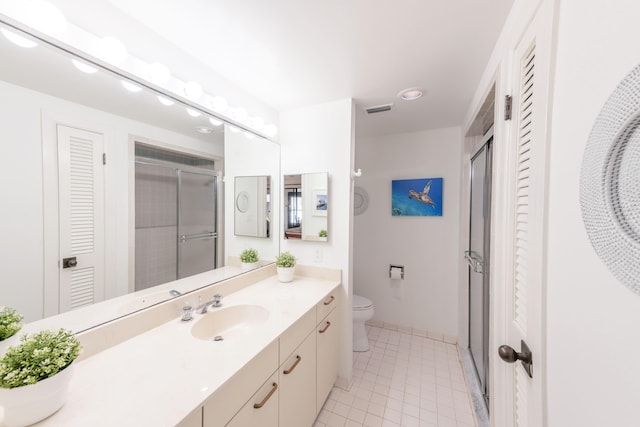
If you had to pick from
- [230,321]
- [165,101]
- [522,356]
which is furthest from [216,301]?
[522,356]

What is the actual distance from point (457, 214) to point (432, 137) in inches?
34.1

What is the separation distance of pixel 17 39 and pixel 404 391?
108 inches

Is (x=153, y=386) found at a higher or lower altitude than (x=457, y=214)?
lower

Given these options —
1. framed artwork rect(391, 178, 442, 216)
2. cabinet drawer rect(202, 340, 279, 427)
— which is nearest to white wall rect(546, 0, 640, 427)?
cabinet drawer rect(202, 340, 279, 427)

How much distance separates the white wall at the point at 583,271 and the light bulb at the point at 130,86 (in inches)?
61.6

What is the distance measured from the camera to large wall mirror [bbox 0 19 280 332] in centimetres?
76

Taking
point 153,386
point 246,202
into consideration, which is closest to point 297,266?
point 246,202

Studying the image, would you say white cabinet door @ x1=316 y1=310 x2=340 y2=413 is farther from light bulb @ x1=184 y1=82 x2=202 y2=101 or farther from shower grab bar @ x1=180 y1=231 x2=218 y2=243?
light bulb @ x1=184 y1=82 x2=202 y2=101

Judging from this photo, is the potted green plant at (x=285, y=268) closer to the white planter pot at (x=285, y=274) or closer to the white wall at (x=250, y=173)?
the white planter pot at (x=285, y=274)

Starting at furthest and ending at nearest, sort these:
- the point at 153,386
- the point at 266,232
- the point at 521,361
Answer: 1. the point at 266,232
2. the point at 521,361
3. the point at 153,386

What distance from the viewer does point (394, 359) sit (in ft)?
7.08

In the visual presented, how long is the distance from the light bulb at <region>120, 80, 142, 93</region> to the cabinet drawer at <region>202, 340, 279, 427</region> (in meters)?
1.29

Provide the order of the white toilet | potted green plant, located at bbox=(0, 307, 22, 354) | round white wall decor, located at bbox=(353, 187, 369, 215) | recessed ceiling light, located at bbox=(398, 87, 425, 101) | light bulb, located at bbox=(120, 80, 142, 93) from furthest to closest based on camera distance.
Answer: round white wall decor, located at bbox=(353, 187, 369, 215) → the white toilet → recessed ceiling light, located at bbox=(398, 87, 425, 101) → light bulb, located at bbox=(120, 80, 142, 93) → potted green plant, located at bbox=(0, 307, 22, 354)

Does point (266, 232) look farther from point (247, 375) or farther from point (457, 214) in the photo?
point (457, 214)
